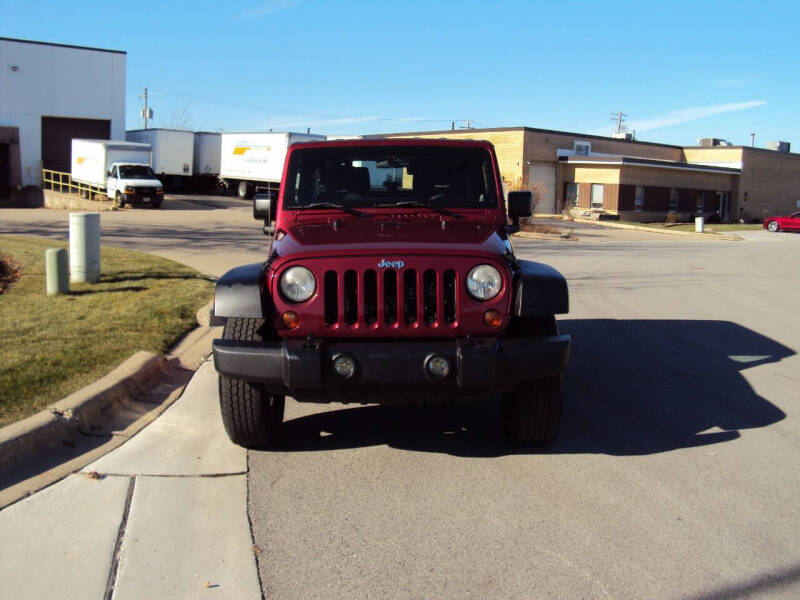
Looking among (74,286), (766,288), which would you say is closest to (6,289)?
(74,286)

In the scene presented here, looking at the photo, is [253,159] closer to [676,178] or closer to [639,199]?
[639,199]

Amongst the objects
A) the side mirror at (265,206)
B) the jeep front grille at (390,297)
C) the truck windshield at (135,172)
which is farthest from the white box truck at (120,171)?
the jeep front grille at (390,297)

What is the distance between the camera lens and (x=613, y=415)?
5902 mm

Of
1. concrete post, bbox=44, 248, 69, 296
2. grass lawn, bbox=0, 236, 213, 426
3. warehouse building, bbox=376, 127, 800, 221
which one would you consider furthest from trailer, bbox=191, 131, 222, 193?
concrete post, bbox=44, 248, 69, 296

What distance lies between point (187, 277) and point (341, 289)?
852 cm

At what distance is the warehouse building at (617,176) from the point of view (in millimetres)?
46250

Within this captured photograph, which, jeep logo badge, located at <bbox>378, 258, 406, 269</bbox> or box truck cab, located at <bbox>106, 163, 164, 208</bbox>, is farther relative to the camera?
box truck cab, located at <bbox>106, 163, 164, 208</bbox>

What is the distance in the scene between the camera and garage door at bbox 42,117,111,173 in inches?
1777

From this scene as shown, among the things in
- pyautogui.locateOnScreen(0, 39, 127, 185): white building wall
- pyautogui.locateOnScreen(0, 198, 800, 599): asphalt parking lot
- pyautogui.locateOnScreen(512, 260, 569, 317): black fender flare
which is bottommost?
pyautogui.locateOnScreen(0, 198, 800, 599): asphalt parking lot

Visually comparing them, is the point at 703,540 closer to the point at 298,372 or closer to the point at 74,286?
the point at 298,372

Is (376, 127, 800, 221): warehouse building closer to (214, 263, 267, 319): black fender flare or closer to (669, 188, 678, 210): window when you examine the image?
(669, 188, 678, 210): window

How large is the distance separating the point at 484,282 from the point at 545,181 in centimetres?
4464

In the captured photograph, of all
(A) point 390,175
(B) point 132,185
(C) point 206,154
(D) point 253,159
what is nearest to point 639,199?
(D) point 253,159

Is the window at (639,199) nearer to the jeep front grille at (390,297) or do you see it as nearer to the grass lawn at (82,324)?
the grass lawn at (82,324)
